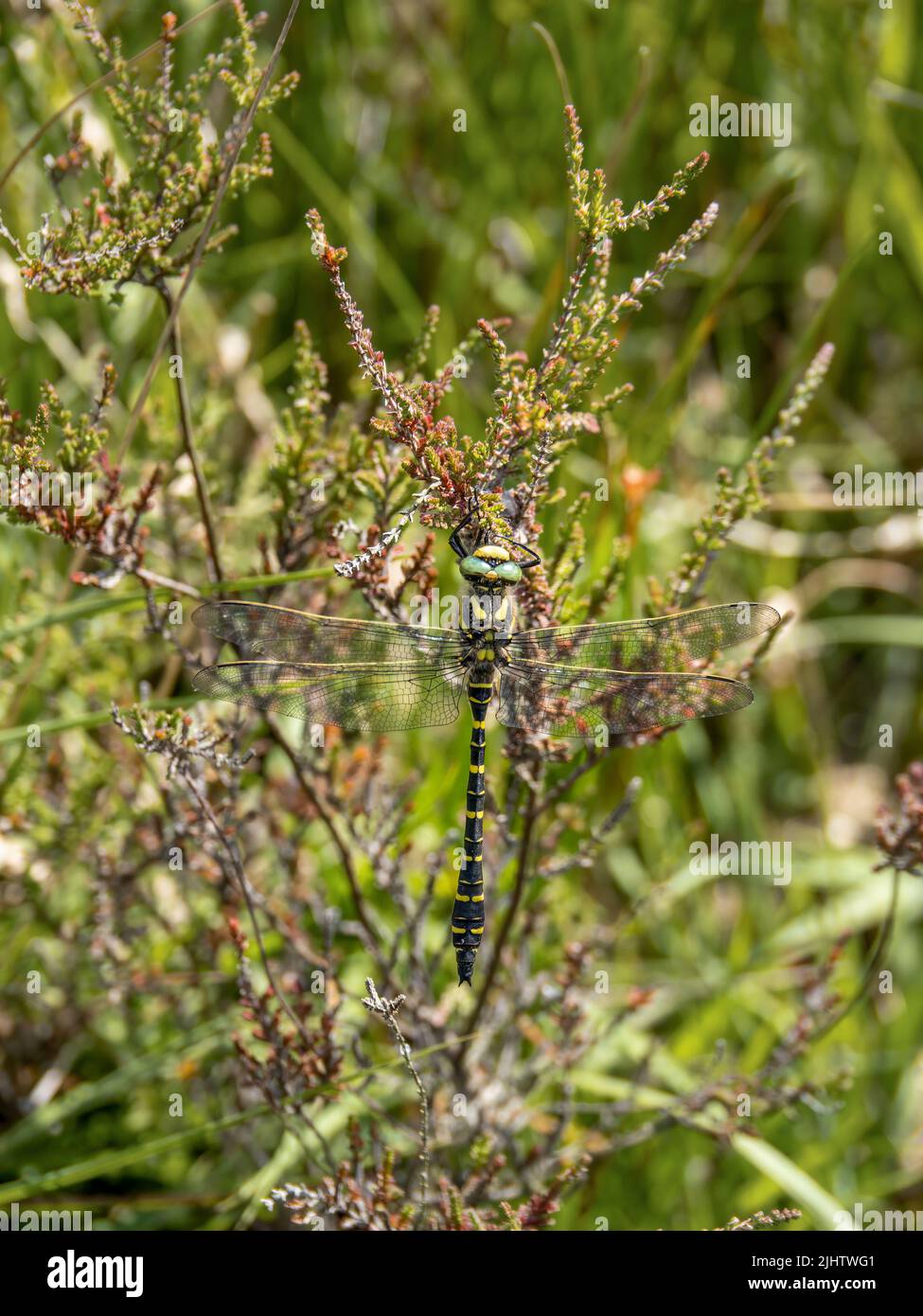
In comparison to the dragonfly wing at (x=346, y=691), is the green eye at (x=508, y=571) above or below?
above

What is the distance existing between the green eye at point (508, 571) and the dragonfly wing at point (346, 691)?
1.02 feet

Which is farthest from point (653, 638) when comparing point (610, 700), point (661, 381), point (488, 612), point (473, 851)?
point (661, 381)

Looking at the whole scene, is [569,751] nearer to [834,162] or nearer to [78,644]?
[78,644]

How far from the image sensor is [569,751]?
1.81m

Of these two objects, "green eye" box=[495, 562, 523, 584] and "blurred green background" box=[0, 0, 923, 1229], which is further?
"blurred green background" box=[0, 0, 923, 1229]

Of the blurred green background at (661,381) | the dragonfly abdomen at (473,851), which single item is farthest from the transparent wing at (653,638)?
the blurred green background at (661,381)

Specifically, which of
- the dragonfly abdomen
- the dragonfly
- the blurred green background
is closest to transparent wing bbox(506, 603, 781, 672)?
the dragonfly

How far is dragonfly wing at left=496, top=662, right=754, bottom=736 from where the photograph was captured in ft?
5.90

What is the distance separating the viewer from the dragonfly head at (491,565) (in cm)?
175

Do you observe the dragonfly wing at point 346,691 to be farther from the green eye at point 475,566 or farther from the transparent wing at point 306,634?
the green eye at point 475,566

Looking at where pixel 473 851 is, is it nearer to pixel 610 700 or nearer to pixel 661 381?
pixel 610 700

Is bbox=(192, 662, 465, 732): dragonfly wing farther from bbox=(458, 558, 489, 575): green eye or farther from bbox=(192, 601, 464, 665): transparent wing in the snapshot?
bbox=(458, 558, 489, 575): green eye

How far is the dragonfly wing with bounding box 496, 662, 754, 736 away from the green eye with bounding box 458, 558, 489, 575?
0.82 ft

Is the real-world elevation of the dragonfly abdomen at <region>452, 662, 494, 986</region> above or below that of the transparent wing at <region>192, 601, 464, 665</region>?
below
